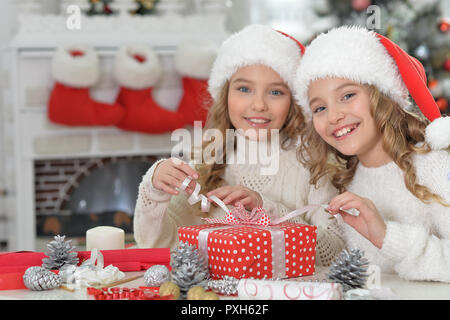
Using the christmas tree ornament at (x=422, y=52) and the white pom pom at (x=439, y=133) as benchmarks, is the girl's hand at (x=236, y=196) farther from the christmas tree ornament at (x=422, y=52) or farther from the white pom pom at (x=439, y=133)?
the christmas tree ornament at (x=422, y=52)

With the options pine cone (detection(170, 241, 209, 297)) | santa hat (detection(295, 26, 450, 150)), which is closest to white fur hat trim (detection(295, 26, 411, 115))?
santa hat (detection(295, 26, 450, 150))

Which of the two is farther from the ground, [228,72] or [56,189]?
[228,72]

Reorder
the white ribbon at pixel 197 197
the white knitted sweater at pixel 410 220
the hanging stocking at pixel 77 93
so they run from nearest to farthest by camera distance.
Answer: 1. the white knitted sweater at pixel 410 220
2. the white ribbon at pixel 197 197
3. the hanging stocking at pixel 77 93

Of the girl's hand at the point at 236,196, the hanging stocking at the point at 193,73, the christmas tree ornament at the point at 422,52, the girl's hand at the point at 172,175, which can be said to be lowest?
the girl's hand at the point at 236,196

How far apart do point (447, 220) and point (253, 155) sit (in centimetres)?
56

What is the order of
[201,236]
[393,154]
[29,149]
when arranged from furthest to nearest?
1. [29,149]
2. [393,154]
3. [201,236]

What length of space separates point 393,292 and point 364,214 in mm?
173

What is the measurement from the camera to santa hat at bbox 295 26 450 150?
3.99 ft

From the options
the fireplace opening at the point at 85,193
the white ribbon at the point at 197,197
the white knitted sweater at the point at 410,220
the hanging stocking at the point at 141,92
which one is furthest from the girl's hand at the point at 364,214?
the fireplace opening at the point at 85,193

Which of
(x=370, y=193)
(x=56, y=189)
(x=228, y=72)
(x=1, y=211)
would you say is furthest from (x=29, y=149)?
(x=370, y=193)

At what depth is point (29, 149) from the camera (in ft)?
10.9

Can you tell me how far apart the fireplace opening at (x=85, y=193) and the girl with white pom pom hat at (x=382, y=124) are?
2250 millimetres

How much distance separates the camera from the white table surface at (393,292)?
3.05ft
